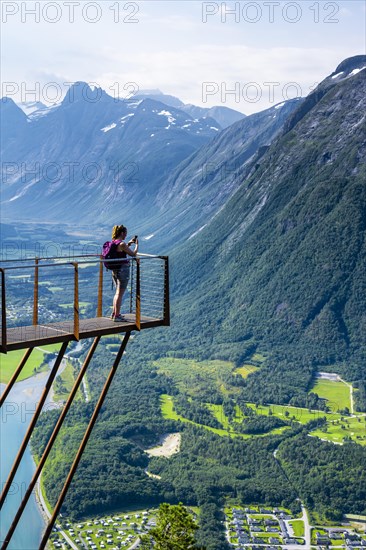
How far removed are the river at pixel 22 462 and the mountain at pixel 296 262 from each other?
3505cm

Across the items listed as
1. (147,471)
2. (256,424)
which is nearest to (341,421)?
(256,424)

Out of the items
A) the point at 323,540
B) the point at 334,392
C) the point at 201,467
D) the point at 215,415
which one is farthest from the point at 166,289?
the point at 334,392

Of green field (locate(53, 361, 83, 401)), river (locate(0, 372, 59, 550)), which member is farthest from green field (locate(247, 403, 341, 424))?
river (locate(0, 372, 59, 550))

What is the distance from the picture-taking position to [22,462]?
97.8 metres

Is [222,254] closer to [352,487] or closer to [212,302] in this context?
[212,302]

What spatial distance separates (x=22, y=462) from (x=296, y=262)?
8043cm

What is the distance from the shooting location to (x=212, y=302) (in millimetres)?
170375

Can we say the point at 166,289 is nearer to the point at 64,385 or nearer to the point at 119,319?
the point at 119,319

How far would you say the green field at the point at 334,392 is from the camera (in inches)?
4658

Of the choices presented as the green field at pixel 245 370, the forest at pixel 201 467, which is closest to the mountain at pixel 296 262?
the green field at pixel 245 370

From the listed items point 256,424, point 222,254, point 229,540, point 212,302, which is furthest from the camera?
point 222,254

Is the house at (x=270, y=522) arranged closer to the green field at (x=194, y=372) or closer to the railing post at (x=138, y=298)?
the green field at (x=194, y=372)

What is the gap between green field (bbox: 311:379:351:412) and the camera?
11832cm

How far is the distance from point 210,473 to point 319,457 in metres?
13.9
